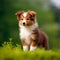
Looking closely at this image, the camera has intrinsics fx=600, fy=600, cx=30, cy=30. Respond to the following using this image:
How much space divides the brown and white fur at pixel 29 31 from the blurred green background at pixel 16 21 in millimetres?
27235

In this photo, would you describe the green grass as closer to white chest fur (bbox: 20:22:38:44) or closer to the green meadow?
white chest fur (bbox: 20:22:38:44)

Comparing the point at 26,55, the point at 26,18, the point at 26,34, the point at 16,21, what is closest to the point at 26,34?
the point at 26,34

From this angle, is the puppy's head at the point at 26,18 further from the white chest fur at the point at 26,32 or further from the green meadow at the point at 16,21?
the green meadow at the point at 16,21

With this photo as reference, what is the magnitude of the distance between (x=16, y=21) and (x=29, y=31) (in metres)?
32.2

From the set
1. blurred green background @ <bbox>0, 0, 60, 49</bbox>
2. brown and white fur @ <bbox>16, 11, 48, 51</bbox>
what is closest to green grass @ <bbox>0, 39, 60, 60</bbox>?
brown and white fur @ <bbox>16, 11, 48, 51</bbox>

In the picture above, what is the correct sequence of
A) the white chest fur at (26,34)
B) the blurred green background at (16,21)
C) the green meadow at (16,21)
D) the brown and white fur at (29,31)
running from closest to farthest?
the brown and white fur at (29,31) → the white chest fur at (26,34) → the green meadow at (16,21) → the blurred green background at (16,21)

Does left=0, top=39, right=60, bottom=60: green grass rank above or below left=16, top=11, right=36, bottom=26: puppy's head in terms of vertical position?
below

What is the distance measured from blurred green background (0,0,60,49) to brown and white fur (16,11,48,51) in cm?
2723

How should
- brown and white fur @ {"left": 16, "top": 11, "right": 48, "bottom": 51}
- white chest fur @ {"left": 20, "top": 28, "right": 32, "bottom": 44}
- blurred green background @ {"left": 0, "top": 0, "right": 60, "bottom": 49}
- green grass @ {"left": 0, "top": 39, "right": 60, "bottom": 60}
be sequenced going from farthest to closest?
blurred green background @ {"left": 0, "top": 0, "right": 60, "bottom": 49} → white chest fur @ {"left": 20, "top": 28, "right": 32, "bottom": 44} → brown and white fur @ {"left": 16, "top": 11, "right": 48, "bottom": 51} → green grass @ {"left": 0, "top": 39, "right": 60, "bottom": 60}

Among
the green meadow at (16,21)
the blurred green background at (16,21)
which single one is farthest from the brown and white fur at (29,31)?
the blurred green background at (16,21)

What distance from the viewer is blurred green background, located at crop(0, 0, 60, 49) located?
146 ft

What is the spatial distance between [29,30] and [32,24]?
0.16m

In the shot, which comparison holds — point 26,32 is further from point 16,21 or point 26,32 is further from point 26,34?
point 16,21

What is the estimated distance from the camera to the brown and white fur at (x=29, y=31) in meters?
13.4
